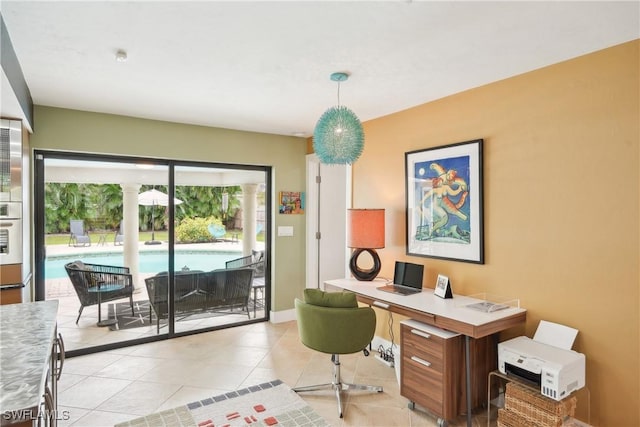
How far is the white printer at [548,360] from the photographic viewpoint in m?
2.12

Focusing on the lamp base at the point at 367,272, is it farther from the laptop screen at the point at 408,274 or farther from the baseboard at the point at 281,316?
the baseboard at the point at 281,316

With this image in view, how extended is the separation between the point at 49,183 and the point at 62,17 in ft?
7.58

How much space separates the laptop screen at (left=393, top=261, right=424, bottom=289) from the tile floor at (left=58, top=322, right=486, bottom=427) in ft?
2.77

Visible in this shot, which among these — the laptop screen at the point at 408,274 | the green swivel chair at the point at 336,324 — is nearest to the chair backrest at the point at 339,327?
the green swivel chair at the point at 336,324

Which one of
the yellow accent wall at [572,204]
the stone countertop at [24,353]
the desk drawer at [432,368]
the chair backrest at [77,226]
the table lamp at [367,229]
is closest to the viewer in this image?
the stone countertop at [24,353]

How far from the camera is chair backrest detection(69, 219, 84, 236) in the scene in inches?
150

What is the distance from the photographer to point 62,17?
6.40 feet

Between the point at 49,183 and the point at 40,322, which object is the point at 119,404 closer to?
the point at 40,322

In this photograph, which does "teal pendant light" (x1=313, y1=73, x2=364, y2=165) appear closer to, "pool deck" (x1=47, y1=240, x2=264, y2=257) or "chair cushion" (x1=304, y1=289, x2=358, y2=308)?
"chair cushion" (x1=304, y1=289, x2=358, y2=308)

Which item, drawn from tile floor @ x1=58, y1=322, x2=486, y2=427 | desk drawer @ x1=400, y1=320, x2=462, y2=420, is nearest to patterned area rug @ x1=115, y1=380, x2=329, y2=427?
tile floor @ x1=58, y1=322, x2=486, y2=427

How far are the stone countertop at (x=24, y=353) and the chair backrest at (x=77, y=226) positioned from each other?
175 cm

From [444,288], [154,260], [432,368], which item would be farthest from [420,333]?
[154,260]

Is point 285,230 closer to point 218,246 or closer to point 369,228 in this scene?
point 218,246

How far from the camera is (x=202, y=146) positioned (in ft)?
14.4
